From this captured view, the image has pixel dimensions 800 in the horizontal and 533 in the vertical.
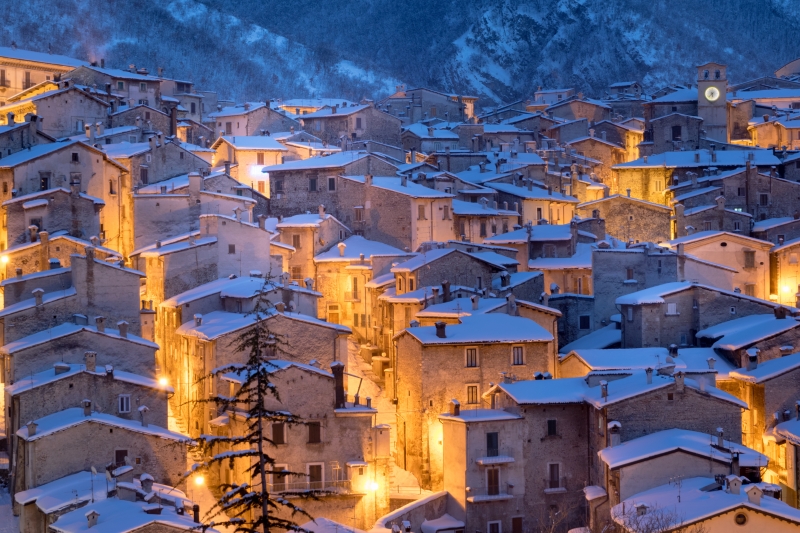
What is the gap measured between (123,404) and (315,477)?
5.77 m

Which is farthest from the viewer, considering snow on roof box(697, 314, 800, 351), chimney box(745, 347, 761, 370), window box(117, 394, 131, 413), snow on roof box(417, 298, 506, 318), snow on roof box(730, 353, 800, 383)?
snow on roof box(417, 298, 506, 318)

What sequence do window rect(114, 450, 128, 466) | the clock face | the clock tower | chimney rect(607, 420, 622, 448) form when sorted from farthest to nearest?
the clock face
the clock tower
chimney rect(607, 420, 622, 448)
window rect(114, 450, 128, 466)

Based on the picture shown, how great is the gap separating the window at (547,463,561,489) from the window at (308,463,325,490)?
21.7 ft

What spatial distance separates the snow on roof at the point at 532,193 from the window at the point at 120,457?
31.4 m

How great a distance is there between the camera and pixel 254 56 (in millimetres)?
134875

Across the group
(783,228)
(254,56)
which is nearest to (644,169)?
(783,228)

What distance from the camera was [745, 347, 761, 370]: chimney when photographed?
4816 centimetres

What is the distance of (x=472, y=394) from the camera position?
156 feet

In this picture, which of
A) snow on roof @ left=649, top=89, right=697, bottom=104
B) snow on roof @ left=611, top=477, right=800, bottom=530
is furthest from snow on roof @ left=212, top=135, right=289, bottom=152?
snow on roof @ left=611, top=477, right=800, bottom=530


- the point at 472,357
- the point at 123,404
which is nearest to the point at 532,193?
the point at 472,357

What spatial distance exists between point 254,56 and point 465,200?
70885mm

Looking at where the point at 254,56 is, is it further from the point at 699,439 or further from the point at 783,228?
the point at 699,439

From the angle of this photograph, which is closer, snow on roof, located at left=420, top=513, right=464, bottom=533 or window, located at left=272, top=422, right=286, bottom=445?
window, located at left=272, top=422, right=286, bottom=445

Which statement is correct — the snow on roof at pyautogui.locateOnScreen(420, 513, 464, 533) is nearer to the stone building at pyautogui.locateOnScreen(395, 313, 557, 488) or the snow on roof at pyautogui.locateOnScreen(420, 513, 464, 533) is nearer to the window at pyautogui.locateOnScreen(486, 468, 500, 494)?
the window at pyautogui.locateOnScreen(486, 468, 500, 494)
